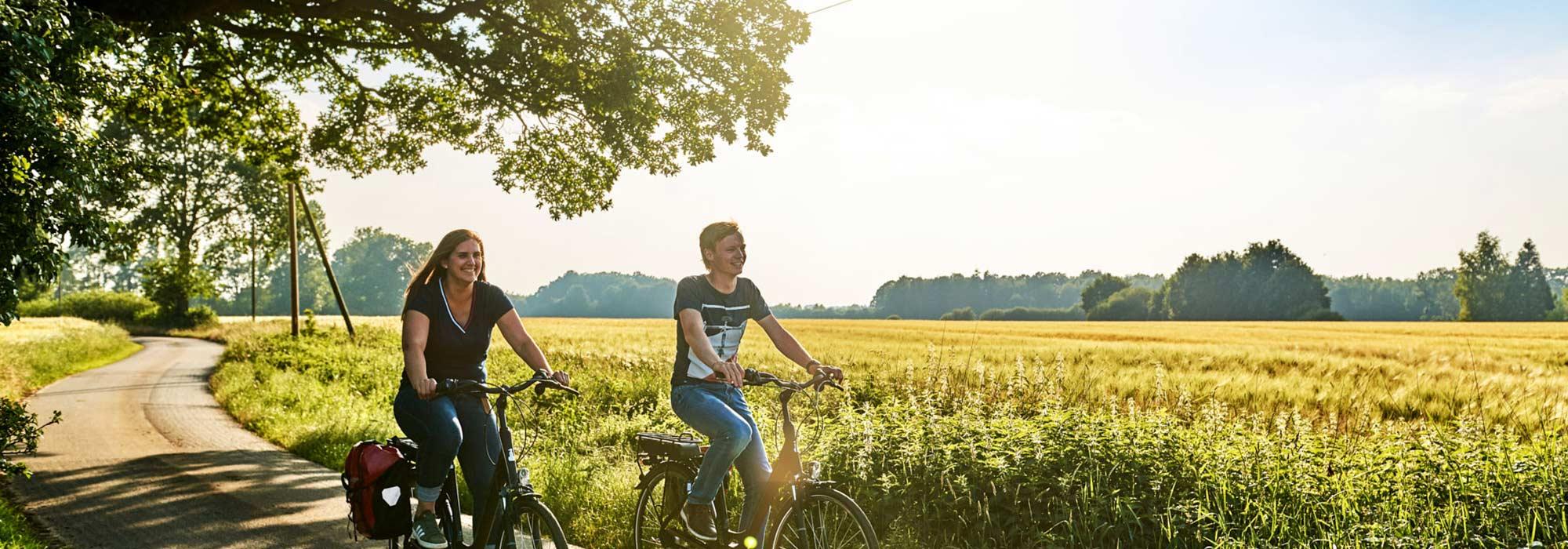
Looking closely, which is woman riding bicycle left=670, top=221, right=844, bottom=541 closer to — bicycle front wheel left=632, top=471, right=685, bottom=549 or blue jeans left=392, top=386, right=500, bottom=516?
bicycle front wheel left=632, top=471, right=685, bottom=549

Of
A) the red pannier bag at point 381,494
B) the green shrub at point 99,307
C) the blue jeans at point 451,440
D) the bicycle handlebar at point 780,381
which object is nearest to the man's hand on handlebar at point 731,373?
the bicycle handlebar at point 780,381

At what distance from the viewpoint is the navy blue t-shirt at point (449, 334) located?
15.4ft

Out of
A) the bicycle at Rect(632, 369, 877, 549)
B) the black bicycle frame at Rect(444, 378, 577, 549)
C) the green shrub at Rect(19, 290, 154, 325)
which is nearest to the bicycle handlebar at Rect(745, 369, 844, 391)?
the bicycle at Rect(632, 369, 877, 549)

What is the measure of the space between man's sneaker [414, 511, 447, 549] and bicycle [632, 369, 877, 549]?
1.21 meters

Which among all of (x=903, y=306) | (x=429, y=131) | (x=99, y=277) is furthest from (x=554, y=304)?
A: (x=99, y=277)

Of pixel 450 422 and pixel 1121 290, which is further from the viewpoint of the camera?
pixel 1121 290

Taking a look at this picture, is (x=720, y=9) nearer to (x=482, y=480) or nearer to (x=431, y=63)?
(x=431, y=63)

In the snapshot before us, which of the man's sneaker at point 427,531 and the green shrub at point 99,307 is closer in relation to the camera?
the man's sneaker at point 427,531

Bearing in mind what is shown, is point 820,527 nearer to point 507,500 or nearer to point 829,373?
point 829,373

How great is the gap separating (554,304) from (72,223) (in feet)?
278

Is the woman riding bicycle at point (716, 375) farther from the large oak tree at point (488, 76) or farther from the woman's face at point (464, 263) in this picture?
the large oak tree at point (488, 76)

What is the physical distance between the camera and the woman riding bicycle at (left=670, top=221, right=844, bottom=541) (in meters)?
4.71

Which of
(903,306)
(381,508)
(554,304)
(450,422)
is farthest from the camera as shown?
(903,306)

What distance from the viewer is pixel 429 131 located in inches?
698
